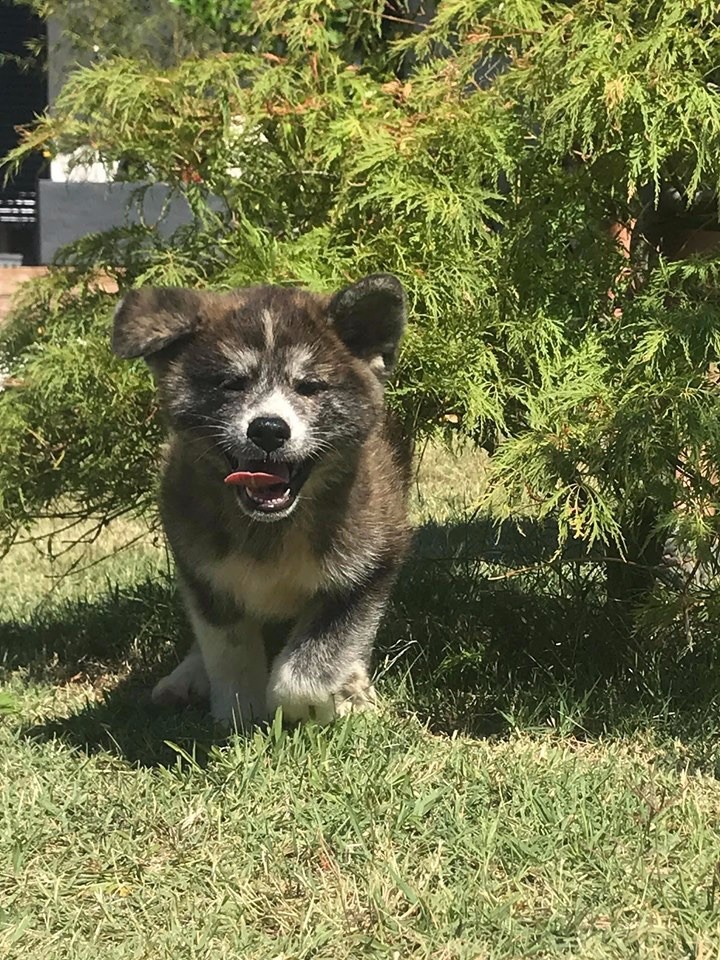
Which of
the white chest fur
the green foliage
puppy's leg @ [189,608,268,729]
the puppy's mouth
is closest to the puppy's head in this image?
the puppy's mouth

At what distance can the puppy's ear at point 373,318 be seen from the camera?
13.4 feet

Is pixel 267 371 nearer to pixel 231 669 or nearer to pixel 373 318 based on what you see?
pixel 373 318

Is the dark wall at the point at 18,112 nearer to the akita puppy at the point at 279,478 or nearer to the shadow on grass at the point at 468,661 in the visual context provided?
the shadow on grass at the point at 468,661

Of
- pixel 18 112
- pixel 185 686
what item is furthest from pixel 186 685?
pixel 18 112

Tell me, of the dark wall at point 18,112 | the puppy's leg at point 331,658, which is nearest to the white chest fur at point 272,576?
the puppy's leg at point 331,658

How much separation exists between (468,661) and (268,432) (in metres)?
1.52

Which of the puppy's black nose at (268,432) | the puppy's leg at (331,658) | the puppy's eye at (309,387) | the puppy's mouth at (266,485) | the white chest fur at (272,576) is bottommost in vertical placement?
the puppy's leg at (331,658)

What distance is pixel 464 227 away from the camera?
4570 mm

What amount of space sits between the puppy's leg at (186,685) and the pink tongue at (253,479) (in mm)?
1170

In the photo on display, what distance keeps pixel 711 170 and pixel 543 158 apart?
2.12 feet

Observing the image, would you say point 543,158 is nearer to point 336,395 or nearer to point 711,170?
point 711,170

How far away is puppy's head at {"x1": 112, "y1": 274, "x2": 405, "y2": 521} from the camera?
3994 mm

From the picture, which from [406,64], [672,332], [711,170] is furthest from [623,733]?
[406,64]

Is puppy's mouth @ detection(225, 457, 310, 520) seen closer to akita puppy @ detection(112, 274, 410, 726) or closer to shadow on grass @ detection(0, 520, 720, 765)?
akita puppy @ detection(112, 274, 410, 726)
